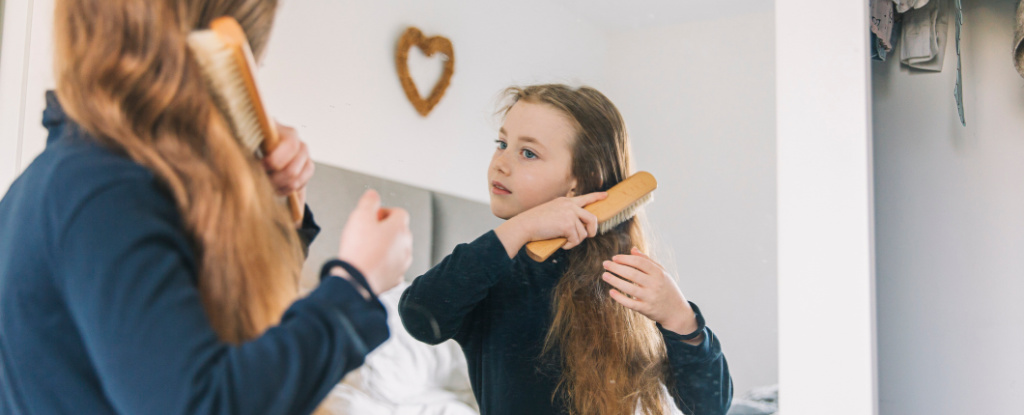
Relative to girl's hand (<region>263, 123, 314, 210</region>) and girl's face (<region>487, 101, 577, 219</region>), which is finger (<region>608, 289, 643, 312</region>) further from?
girl's hand (<region>263, 123, 314, 210</region>)

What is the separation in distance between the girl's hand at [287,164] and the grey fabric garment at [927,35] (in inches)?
43.7

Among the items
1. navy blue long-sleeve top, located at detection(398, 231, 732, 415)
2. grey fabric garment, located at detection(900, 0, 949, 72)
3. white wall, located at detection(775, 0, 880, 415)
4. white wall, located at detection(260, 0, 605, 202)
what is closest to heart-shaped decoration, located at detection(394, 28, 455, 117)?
white wall, located at detection(260, 0, 605, 202)

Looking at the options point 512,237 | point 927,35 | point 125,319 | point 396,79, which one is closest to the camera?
point 125,319

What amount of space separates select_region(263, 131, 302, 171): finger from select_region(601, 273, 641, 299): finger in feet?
1.35

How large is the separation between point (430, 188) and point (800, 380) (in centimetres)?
54

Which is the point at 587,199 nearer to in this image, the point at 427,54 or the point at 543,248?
Result: the point at 543,248

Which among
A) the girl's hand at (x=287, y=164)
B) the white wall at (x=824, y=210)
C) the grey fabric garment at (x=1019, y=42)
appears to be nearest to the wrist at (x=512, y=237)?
the girl's hand at (x=287, y=164)

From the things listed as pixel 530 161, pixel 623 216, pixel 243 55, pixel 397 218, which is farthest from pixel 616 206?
pixel 243 55

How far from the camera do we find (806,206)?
94 centimetres

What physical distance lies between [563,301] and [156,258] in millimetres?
516

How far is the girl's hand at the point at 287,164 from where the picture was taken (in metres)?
0.58

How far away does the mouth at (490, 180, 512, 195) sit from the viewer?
871mm

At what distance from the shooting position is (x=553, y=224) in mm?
832

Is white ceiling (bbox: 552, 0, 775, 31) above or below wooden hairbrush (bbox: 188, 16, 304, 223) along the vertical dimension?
above
